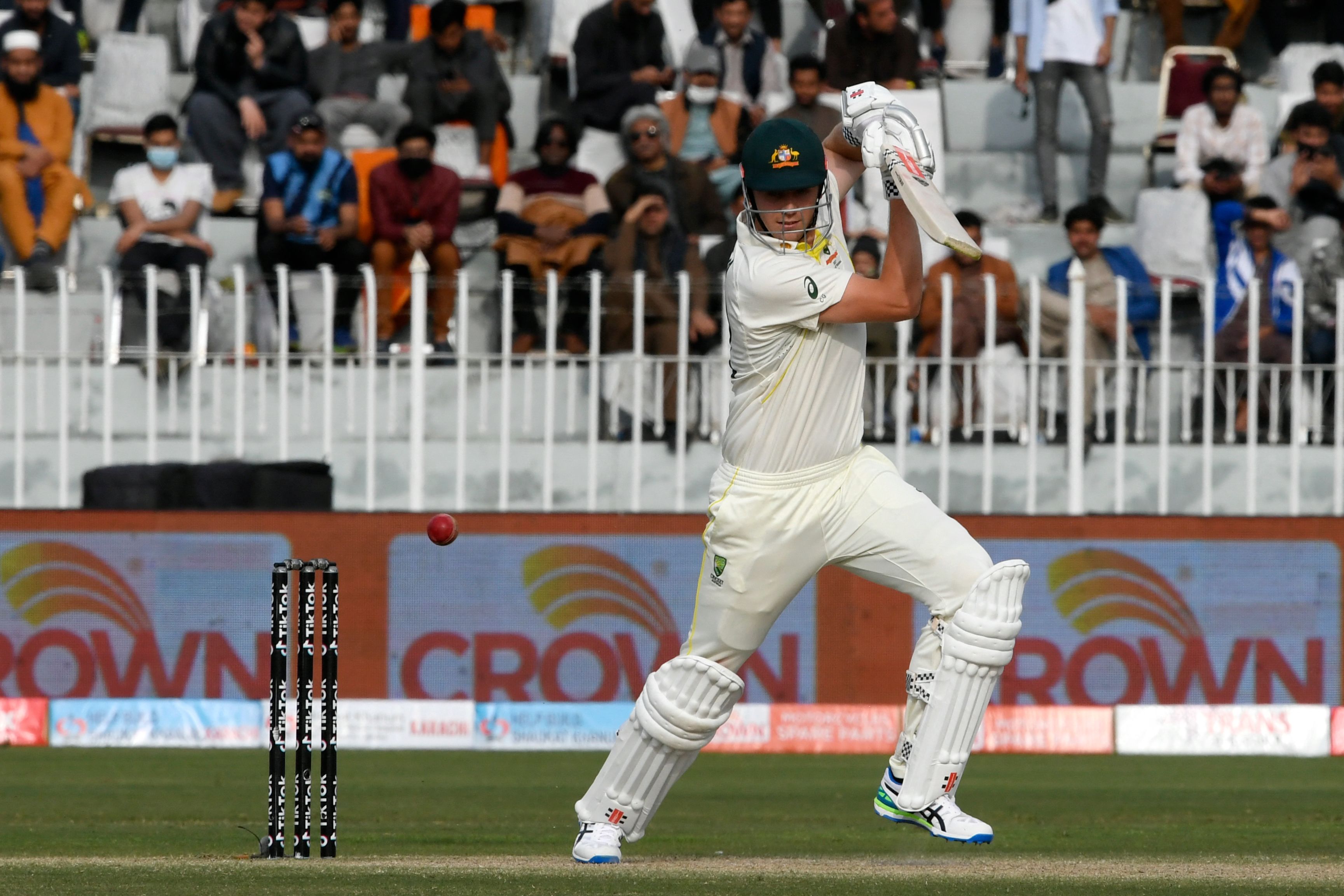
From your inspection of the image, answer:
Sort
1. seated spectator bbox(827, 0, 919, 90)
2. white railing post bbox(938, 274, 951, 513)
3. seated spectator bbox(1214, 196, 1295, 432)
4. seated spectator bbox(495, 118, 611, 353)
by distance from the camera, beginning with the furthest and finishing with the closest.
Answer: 1. seated spectator bbox(827, 0, 919, 90)
2. seated spectator bbox(495, 118, 611, 353)
3. seated spectator bbox(1214, 196, 1295, 432)
4. white railing post bbox(938, 274, 951, 513)

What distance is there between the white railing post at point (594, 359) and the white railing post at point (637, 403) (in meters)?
0.18

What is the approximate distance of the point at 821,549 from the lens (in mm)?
5512

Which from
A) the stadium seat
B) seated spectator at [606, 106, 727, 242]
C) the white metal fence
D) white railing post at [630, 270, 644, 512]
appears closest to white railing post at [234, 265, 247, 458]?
the white metal fence

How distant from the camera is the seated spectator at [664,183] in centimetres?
1206

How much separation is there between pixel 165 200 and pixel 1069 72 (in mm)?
5855

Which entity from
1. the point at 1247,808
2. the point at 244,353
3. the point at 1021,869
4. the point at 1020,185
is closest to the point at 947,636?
the point at 1021,869

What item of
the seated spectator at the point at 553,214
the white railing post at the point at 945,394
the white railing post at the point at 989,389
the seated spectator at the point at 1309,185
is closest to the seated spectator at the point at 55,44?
the seated spectator at the point at 553,214

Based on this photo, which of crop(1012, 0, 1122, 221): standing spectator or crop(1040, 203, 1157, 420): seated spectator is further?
crop(1012, 0, 1122, 221): standing spectator

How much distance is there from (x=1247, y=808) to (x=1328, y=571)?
3153 millimetres

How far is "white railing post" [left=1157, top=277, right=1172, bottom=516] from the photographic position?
10539 mm

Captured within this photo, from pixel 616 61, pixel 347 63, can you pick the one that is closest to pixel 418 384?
pixel 616 61

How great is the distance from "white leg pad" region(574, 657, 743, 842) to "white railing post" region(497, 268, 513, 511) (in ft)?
16.5

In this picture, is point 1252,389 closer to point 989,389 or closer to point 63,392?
point 989,389

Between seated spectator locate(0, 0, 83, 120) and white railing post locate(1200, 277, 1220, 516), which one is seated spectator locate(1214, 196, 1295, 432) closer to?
white railing post locate(1200, 277, 1220, 516)
